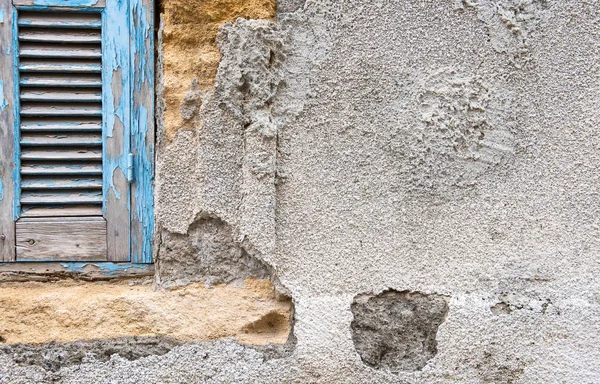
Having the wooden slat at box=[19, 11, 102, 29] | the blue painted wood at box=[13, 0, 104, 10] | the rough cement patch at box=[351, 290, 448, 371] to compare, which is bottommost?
the rough cement patch at box=[351, 290, 448, 371]

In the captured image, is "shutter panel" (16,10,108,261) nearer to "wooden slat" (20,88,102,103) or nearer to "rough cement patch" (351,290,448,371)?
"wooden slat" (20,88,102,103)

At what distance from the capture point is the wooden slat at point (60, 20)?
146cm

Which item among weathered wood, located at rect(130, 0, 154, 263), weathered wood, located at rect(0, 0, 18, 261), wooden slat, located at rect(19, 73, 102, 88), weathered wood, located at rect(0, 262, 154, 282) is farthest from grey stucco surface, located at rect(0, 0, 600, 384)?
weathered wood, located at rect(0, 0, 18, 261)

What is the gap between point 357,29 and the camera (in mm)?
1426

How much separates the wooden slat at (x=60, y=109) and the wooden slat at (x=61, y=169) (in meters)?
0.15

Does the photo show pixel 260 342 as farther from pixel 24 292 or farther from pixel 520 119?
pixel 520 119

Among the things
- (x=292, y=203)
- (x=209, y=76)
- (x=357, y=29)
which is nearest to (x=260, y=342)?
(x=292, y=203)

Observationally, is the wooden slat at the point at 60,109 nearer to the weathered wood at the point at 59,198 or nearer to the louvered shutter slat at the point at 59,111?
the louvered shutter slat at the point at 59,111

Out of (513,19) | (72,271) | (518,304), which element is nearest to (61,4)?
(72,271)

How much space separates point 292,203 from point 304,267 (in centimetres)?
19

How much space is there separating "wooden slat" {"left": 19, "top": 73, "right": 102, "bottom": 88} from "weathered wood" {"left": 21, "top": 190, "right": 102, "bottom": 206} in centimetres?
33

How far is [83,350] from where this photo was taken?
1415 millimetres

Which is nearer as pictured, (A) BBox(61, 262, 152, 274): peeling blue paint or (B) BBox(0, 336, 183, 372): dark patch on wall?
(B) BBox(0, 336, 183, 372): dark patch on wall

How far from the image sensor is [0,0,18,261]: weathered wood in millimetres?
1456
